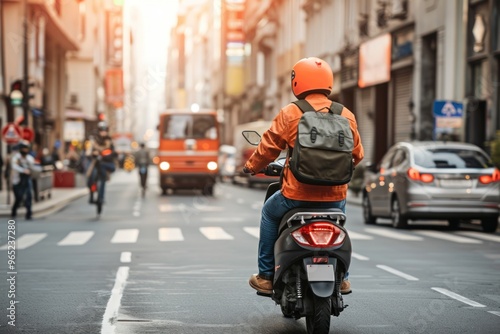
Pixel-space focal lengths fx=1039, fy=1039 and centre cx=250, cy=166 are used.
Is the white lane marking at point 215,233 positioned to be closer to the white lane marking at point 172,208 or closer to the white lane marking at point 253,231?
the white lane marking at point 253,231

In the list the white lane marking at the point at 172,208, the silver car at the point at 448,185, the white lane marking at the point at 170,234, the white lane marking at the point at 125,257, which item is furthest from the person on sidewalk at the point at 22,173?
the white lane marking at the point at 125,257

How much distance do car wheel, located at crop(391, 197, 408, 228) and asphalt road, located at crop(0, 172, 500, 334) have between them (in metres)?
0.33

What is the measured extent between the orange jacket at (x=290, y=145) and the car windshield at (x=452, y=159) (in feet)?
38.5

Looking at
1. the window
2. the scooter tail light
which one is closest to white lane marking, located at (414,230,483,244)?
the scooter tail light

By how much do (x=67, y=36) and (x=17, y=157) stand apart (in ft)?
116

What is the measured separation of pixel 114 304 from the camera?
9094 mm

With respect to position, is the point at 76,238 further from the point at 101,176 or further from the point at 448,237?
the point at 448,237

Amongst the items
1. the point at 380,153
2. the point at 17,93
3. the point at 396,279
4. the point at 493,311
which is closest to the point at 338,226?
the point at 493,311

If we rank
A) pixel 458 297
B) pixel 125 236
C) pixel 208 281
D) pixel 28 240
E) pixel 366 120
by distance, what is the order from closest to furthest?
1. pixel 458 297
2. pixel 208 281
3. pixel 28 240
4. pixel 125 236
5. pixel 366 120

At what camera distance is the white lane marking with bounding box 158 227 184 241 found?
17.4 metres

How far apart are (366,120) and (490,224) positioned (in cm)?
2480

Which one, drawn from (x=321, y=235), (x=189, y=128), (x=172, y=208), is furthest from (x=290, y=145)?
(x=189, y=128)

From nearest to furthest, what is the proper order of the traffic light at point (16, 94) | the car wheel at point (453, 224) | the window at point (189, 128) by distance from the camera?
the car wheel at point (453, 224), the traffic light at point (16, 94), the window at point (189, 128)

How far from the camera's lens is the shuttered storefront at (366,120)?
139 ft
